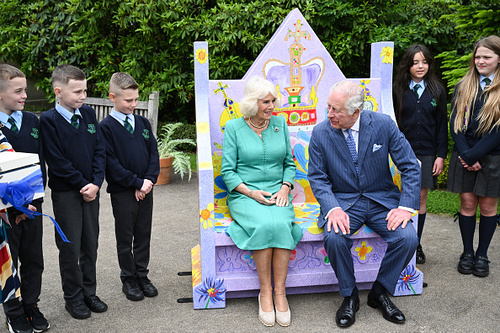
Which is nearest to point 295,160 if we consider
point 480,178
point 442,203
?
point 480,178

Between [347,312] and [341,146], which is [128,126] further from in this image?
[347,312]

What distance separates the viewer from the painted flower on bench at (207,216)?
339cm

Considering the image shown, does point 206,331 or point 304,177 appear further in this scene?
point 304,177

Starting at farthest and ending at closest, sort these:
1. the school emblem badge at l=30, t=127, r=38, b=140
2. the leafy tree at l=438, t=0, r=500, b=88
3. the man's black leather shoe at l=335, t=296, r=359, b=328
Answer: the leafy tree at l=438, t=0, r=500, b=88
the man's black leather shoe at l=335, t=296, r=359, b=328
the school emblem badge at l=30, t=127, r=38, b=140

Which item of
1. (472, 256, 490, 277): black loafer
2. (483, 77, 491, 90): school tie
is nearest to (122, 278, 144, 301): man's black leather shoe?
(472, 256, 490, 277): black loafer

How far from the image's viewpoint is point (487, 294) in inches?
141

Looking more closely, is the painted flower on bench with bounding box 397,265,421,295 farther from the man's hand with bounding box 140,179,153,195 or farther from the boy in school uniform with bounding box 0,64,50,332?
the boy in school uniform with bounding box 0,64,50,332

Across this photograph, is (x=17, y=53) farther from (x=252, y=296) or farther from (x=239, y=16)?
(x=252, y=296)

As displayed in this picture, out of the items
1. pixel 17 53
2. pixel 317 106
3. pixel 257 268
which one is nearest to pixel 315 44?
pixel 317 106

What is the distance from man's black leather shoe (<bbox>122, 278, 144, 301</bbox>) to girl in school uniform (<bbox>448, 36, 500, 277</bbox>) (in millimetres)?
2443

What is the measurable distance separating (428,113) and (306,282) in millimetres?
1650

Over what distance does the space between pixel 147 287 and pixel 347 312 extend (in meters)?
1.41

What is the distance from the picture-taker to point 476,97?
3.86 m

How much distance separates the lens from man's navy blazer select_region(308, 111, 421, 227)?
11.3 ft
